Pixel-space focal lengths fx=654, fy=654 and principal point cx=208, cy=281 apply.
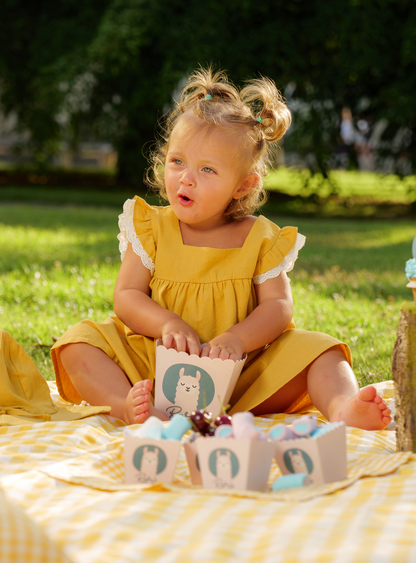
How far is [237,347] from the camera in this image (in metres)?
2.16

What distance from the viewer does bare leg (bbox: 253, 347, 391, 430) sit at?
2000mm

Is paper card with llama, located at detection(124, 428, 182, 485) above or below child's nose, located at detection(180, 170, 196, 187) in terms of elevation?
below

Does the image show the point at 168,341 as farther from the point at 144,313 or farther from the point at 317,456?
the point at 317,456

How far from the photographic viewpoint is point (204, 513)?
135cm

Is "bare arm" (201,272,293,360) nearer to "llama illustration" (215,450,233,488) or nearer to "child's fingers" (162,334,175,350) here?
"child's fingers" (162,334,175,350)

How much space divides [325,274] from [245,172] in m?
2.97

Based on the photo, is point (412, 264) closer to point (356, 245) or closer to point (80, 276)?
point (80, 276)

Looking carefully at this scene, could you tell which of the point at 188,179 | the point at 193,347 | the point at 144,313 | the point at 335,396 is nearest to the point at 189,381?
the point at 193,347

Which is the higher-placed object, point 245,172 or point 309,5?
point 309,5

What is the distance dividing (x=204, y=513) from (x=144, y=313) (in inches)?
41.6

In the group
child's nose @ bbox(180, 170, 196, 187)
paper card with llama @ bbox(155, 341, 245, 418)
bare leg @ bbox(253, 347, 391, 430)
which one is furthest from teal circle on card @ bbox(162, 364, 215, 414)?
child's nose @ bbox(180, 170, 196, 187)

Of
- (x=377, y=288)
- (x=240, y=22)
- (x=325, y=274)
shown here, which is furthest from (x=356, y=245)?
(x=240, y=22)

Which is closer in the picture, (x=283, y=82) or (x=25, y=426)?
(x=25, y=426)

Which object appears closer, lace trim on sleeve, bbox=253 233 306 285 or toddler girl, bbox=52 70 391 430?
toddler girl, bbox=52 70 391 430
